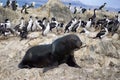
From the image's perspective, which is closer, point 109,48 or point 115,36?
point 109,48

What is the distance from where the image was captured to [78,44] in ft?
28.0

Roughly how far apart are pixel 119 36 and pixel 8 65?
14.6 meters

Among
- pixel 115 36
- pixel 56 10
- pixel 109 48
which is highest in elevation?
pixel 109 48

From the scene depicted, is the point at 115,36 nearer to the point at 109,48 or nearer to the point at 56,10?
the point at 109,48

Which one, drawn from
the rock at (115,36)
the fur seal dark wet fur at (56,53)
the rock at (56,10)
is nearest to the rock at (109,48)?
the rock at (115,36)

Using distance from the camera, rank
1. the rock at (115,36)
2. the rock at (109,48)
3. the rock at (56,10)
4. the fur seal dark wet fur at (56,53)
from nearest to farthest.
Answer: the fur seal dark wet fur at (56,53), the rock at (109,48), the rock at (115,36), the rock at (56,10)

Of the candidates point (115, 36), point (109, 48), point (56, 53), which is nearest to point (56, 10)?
point (115, 36)

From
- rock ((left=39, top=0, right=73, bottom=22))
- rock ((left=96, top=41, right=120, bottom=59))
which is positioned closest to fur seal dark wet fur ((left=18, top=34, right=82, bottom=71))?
rock ((left=96, top=41, right=120, bottom=59))

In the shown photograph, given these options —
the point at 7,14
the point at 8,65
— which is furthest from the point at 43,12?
the point at 8,65

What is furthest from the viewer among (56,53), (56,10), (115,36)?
(56,10)

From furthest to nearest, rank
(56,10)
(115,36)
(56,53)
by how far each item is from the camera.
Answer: (56,10) → (115,36) → (56,53)

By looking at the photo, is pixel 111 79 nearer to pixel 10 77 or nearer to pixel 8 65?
pixel 10 77

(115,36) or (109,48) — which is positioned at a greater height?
(109,48)

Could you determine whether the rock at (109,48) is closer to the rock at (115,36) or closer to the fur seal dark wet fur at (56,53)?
the rock at (115,36)
